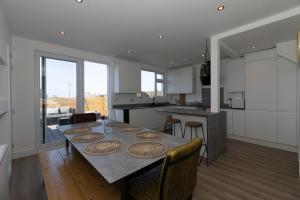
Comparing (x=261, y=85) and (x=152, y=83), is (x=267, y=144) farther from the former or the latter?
(x=152, y=83)

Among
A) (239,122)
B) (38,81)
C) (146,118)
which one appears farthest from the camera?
(146,118)

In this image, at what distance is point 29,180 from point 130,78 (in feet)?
10.5

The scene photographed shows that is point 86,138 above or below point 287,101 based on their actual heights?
below

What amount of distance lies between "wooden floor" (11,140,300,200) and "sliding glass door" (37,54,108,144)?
2.56ft

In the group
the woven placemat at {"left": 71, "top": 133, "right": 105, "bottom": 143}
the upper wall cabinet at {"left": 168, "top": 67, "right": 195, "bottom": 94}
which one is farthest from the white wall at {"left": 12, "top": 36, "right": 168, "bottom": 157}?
the upper wall cabinet at {"left": 168, "top": 67, "right": 195, "bottom": 94}

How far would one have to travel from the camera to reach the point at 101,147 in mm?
1302

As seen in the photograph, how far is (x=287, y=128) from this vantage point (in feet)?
10.2

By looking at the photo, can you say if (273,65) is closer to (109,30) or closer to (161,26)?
(161,26)

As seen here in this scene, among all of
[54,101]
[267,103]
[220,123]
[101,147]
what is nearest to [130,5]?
[101,147]

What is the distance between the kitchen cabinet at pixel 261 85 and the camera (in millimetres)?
3281

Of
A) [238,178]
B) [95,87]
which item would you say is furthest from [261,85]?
[95,87]

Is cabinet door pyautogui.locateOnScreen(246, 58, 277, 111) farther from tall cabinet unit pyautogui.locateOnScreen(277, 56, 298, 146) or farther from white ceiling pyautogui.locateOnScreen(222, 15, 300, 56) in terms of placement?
white ceiling pyautogui.locateOnScreen(222, 15, 300, 56)

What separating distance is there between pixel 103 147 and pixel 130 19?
6.24 ft

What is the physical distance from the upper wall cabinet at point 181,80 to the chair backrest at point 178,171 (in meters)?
4.23
